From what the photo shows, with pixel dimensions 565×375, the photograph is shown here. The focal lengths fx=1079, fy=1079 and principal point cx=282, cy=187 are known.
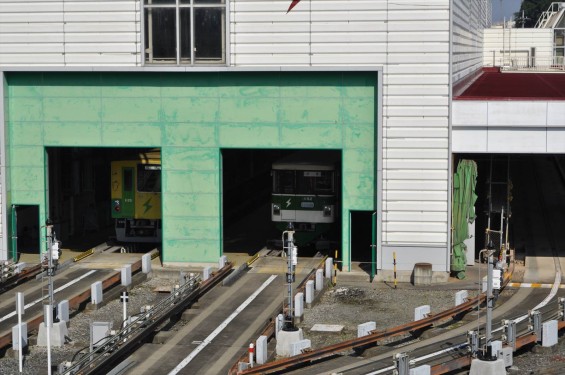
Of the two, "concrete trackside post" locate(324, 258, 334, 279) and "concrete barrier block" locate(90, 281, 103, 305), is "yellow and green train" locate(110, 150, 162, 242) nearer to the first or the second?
"concrete trackside post" locate(324, 258, 334, 279)

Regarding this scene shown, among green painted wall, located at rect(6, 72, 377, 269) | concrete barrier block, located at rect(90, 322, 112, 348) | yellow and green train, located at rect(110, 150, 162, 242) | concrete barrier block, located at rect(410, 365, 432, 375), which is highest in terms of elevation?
green painted wall, located at rect(6, 72, 377, 269)

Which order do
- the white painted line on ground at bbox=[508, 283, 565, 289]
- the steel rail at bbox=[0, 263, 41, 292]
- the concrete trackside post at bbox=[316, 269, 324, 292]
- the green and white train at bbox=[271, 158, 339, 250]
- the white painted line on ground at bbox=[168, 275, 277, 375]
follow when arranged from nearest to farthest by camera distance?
the white painted line on ground at bbox=[168, 275, 277, 375] < the concrete trackside post at bbox=[316, 269, 324, 292] < the steel rail at bbox=[0, 263, 41, 292] < the white painted line on ground at bbox=[508, 283, 565, 289] < the green and white train at bbox=[271, 158, 339, 250]

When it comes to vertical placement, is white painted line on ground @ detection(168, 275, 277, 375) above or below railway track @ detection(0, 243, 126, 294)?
below

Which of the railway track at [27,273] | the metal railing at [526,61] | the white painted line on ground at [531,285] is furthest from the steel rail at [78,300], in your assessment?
the metal railing at [526,61]

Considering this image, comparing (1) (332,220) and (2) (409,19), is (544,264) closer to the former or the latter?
(1) (332,220)

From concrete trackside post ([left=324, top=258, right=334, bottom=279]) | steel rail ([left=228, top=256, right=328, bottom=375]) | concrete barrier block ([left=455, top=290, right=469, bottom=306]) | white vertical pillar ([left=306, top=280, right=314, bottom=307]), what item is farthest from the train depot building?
Result: white vertical pillar ([left=306, top=280, right=314, bottom=307])

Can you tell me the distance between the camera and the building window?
32688 mm

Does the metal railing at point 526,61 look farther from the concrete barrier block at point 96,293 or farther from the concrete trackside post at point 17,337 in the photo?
the concrete trackside post at point 17,337

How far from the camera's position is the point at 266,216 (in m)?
45.8

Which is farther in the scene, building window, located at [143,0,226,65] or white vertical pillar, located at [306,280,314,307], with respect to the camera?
building window, located at [143,0,226,65]

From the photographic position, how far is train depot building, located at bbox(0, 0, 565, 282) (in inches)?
1241

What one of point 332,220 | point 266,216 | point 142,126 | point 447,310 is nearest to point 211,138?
point 142,126

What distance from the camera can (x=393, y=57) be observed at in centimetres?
3162

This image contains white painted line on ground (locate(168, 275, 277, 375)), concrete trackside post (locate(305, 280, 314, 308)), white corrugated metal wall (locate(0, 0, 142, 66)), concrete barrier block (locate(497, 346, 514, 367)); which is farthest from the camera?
white corrugated metal wall (locate(0, 0, 142, 66))
